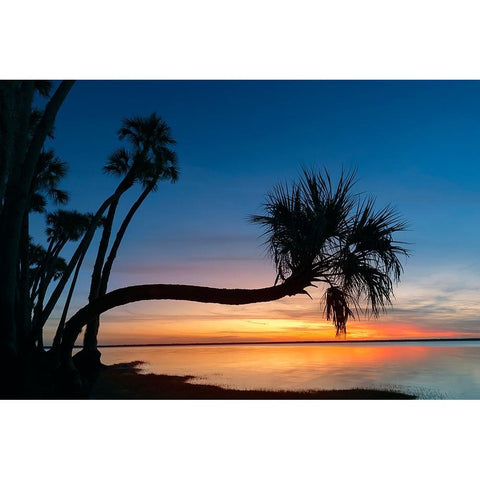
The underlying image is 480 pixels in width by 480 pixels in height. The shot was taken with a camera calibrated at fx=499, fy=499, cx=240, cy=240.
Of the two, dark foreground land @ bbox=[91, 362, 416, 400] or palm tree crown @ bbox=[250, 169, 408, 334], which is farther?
dark foreground land @ bbox=[91, 362, 416, 400]

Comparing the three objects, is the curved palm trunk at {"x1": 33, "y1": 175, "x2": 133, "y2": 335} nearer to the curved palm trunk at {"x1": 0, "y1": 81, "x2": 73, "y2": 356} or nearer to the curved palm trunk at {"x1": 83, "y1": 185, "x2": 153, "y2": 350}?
the curved palm trunk at {"x1": 83, "y1": 185, "x2": 153, "y2": 350}

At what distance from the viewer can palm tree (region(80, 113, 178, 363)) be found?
50.3ft

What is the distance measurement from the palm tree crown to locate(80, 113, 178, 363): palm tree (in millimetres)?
7831

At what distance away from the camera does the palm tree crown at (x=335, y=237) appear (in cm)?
795

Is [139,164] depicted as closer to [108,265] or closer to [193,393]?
[108,265]

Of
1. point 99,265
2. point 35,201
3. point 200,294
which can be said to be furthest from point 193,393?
point 35,201

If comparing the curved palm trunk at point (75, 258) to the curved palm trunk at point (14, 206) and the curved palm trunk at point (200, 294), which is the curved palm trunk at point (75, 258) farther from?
the curved palm trunk at point (200, 294)

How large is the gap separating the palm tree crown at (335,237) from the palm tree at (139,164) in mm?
7831

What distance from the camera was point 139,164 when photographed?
15.1 m

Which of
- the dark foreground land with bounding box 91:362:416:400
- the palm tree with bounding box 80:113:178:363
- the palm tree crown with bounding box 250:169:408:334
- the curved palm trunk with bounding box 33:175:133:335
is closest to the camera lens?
the palm tree crown with bounding box 250:169:408:334

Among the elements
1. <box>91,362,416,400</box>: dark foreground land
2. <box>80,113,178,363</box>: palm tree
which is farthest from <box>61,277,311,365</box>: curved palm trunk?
<box>80,113,178,363</box>: palm tree

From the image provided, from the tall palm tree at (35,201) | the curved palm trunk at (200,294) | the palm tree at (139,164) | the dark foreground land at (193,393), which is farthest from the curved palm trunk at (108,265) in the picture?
the curved palm trunk at (200,294)

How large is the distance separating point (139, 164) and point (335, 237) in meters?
8.71
